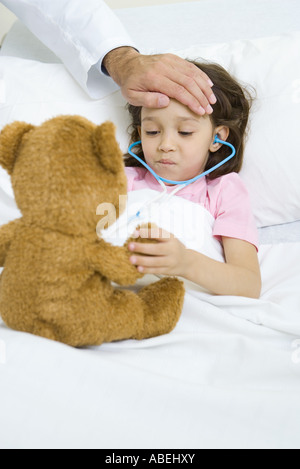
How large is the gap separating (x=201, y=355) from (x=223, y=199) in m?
0.41

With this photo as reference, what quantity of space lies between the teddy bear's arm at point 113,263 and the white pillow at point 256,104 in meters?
0.58

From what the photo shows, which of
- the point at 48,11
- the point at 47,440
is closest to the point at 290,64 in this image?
the point at 48,11

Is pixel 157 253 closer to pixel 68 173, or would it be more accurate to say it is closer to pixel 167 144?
pixel 68 173

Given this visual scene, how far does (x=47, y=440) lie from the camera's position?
26.6 inches

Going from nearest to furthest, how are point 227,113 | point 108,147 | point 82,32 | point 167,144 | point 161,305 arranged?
point 108,147, point 161,305, point 167,144, point 227,113, point 82,32

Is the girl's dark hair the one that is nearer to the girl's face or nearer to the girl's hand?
the girl's face

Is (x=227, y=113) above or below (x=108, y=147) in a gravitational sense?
below

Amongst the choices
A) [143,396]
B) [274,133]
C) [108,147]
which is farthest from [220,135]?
[143,396]

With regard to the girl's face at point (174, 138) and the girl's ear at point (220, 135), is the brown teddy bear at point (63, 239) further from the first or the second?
the girl's ear at point (220, 135)

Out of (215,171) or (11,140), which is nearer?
(11,140)

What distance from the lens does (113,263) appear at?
69cm

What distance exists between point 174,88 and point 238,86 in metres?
0.26

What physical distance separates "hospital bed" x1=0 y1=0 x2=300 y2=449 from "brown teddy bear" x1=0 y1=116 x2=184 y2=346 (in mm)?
51

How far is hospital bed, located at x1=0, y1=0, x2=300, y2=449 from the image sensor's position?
693mm
